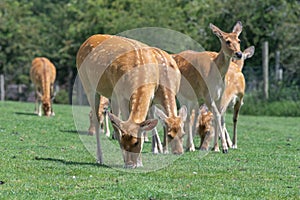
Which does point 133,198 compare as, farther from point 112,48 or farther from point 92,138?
point 92,138

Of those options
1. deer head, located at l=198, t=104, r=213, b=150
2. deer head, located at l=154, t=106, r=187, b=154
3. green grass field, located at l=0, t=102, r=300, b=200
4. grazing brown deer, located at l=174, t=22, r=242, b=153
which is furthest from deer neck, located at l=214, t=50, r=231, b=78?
deer head, located at l=154, t=106, r=187, b=154

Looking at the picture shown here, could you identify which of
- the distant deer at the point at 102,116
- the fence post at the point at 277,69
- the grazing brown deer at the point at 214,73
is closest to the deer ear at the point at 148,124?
the grazing brown deer at the point at 214,73

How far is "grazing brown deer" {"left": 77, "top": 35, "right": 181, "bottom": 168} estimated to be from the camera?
8.85 metres

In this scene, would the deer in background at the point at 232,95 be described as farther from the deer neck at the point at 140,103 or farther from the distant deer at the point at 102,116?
the deer neck at the point at 140,103

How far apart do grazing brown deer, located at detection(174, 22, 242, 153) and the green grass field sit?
829 millimetres

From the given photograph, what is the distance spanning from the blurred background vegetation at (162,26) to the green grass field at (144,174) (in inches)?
592

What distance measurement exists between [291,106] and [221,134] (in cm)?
1460

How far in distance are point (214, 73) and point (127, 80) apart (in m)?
3.07

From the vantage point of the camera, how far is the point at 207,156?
1110 cm

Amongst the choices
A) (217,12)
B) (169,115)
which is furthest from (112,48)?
(217,12)

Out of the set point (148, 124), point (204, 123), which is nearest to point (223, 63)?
point (204, 123)

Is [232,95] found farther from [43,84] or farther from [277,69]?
[277,69]

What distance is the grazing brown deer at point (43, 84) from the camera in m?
20.3

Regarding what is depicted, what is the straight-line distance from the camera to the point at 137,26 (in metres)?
36.9
